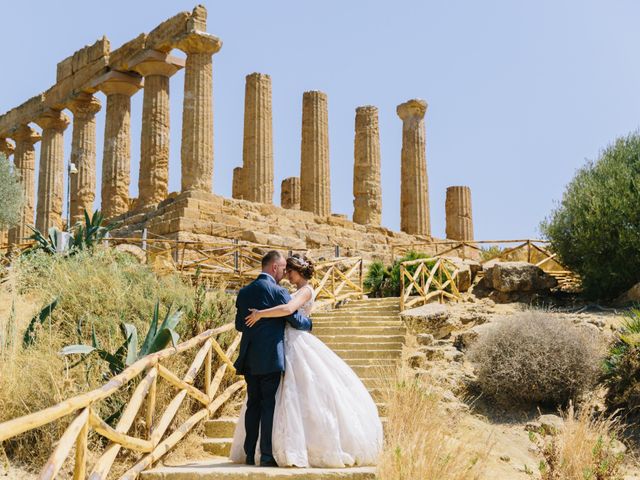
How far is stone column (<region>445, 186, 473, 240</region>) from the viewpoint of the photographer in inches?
1337

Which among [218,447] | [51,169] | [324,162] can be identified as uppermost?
[51,169]

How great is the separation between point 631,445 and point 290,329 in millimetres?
5702

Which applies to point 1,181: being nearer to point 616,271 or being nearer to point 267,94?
point 267,94

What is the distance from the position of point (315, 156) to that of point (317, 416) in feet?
78.8

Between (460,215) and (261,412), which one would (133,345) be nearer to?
(261,412)

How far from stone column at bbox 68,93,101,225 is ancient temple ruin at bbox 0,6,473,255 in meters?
0.04

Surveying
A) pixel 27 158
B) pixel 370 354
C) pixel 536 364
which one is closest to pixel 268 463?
pixel 370 354

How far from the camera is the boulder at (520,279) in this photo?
58.4ft

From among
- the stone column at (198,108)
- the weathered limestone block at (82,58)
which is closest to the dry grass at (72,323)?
the stone column at (198,108)

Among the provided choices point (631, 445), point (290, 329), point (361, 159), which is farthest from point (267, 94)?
point (290, 329)

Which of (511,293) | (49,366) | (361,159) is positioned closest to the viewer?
(49,366)

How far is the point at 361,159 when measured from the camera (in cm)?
3116

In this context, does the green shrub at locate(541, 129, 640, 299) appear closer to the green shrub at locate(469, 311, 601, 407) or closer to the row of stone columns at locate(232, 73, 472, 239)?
the green shrub at locate(469, 311, 601, 407)

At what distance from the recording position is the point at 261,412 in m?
6.55
